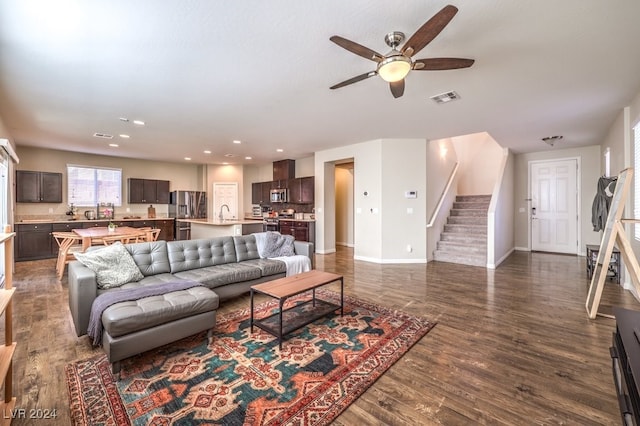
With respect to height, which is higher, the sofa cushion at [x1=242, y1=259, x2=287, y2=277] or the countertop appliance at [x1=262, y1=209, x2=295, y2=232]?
the countertop appliance at [x1=262, y1=209, x2=295, y2=232]

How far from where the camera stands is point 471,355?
239cm

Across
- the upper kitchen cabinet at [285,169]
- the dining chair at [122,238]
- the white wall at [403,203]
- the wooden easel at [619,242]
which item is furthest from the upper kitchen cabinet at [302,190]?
the wooden easel at [619,242]

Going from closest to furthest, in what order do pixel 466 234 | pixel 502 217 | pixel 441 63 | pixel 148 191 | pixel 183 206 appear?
pixel 441 63, pixel 502 217, pixel 466 234, pixel 148 191, pixel 183 206

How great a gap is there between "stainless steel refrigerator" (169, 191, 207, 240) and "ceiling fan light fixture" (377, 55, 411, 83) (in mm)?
8237

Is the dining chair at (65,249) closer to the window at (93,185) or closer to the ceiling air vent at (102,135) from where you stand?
the ceiling air vent at (102,135)

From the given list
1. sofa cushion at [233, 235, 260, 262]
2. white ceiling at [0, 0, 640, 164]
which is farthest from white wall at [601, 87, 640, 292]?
sofa cushion at [233, 235, 260, 262]

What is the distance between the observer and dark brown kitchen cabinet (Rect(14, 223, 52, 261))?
20.8 ft

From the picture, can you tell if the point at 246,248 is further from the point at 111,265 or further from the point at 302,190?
the point at 302,190

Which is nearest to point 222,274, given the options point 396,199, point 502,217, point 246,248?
point 246,248

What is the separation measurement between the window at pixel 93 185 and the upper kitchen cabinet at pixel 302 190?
517 cm

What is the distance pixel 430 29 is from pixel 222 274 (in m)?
3.19

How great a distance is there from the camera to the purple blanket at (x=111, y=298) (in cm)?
229

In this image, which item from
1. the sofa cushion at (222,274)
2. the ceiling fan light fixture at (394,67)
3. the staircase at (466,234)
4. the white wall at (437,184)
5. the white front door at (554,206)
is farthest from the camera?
the white front door at (554,206)

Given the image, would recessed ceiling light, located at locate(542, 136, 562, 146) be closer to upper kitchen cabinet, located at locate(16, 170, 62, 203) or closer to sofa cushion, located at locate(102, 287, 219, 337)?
sofa cushion, located at locate(102, 287, 219, 337)
